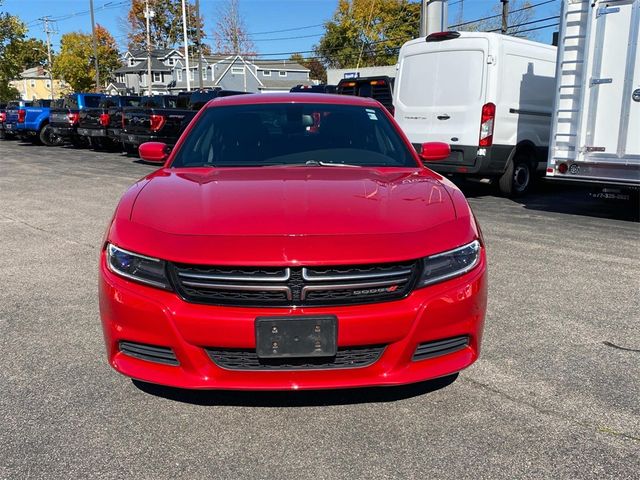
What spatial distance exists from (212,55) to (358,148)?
72.1 m

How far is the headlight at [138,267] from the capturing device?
2.46 meters

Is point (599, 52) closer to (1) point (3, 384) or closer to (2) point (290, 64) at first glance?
(1) point (3, 384)

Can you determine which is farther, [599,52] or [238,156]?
[599,52]

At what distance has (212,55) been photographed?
70938 mm

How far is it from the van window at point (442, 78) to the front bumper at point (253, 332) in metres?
7.30

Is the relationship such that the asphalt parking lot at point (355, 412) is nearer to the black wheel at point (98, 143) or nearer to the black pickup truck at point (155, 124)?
the black pickup truck at point (155, 124)

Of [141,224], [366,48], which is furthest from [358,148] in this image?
[366,48]

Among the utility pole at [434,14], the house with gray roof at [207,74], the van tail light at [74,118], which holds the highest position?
the house with gray roof at [207,74]

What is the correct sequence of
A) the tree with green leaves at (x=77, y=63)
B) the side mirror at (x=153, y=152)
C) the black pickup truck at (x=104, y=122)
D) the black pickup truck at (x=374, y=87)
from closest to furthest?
the side mirror at (x=153, y=152), the black pickup truck at (x=374, y=87), the black pickup truck at (x=104, y=122), the tree with green leaves at (x=77, y=63)

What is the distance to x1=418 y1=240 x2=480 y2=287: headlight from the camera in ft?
8.15

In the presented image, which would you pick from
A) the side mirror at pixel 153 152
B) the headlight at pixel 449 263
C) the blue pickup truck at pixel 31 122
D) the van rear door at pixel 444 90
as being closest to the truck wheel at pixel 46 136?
the blue pickup truck at pixel 31 122

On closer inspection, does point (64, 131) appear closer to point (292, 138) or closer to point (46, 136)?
point (46, 136)

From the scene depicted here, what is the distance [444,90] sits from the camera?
9484mm

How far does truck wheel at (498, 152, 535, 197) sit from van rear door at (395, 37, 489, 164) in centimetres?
99
